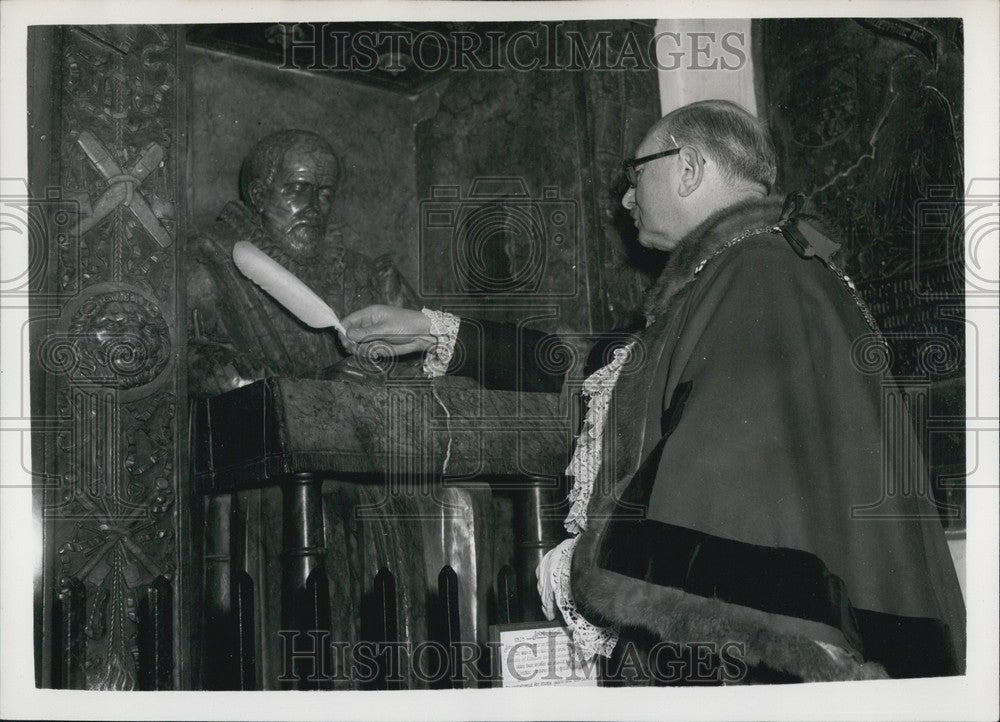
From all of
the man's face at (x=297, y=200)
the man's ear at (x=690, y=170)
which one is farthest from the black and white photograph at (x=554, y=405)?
the man's face at (x=297, y=200)

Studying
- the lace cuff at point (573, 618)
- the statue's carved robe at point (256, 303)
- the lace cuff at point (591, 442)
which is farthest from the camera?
the statue's carved robe at point (256, 303)

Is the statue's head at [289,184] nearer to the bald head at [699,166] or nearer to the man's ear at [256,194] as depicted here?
the man's ear at [256,194]

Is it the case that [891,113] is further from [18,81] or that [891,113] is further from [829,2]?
[18,81]

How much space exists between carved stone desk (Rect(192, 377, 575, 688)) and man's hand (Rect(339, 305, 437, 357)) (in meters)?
0.09

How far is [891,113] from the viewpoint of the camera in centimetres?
264

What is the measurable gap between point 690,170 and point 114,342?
4.08 feet

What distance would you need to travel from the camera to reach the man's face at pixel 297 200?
3.10m

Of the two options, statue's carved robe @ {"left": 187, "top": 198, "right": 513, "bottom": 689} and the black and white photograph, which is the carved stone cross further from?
statue's carved robe @ {"left": 187, "top": 198, "right": 513, "bottom": 689}

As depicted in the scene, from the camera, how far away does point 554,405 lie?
2691mm

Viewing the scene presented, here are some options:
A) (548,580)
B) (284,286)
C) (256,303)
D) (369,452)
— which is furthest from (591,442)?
(256,303)

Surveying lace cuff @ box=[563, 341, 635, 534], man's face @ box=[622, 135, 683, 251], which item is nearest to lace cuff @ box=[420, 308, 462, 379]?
lace cuff @ box=[563, 341, 635, 534]

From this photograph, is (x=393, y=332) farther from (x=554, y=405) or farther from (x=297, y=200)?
(x=297, y=200)

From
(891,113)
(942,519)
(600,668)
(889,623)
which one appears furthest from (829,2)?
(600,668)

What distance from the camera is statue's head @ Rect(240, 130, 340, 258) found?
3105mm
